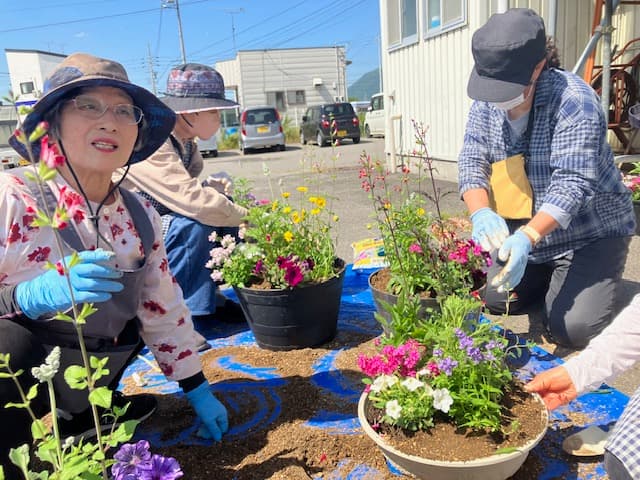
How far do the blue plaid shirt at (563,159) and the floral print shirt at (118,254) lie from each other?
149 cm

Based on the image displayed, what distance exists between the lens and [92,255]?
125 cm

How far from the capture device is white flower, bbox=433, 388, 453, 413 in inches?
53.5

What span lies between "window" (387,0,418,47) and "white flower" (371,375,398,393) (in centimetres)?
699

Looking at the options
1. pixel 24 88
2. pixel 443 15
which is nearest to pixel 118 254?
pixel 443 15

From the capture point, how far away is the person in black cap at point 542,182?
2.09 metres

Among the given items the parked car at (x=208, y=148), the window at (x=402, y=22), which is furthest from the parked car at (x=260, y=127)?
the window at (x=402, y=22)

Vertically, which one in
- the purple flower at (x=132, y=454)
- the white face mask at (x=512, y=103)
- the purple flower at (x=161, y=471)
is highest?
the white face mask at (x=512, y=103)

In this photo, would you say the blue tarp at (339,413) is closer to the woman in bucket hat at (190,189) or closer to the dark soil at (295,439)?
the dark soil at (295,439)

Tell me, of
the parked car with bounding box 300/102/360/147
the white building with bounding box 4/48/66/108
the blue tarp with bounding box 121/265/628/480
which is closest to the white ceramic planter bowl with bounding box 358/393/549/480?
the blue tarp with bounding box 121/265/628/480

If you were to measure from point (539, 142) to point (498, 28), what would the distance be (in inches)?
22.6

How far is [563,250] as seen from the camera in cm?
256

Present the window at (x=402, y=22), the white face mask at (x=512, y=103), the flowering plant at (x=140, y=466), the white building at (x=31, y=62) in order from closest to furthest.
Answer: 1. the flowering plant at (x=140, y=466)
2. the white face mask at (x=512, y=103)
3. the window at (x=402, y=22)
4. the white building at (x=31, y=62)

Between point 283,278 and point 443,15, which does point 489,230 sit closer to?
point 283,278

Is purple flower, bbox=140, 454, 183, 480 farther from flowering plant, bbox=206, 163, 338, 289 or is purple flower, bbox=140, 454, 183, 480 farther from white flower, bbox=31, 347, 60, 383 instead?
flowering plant, bbox=206, 163, 338, 289
